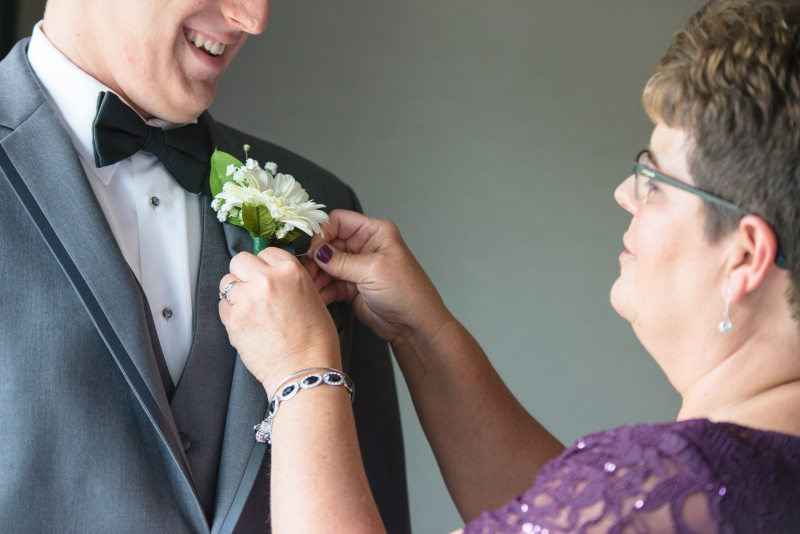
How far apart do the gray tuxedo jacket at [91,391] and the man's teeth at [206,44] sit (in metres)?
0.28

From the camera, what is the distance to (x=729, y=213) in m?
1.41

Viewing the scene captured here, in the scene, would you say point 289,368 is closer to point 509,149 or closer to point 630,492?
point 630,492

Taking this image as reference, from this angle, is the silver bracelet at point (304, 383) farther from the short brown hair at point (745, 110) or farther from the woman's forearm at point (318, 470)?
the short brown hair at point (745, 110)

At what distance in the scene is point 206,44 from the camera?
171 cm

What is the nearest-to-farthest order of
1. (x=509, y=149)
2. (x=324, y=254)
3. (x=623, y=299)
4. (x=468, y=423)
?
(x=623, y=299)
(x=324, y=254)
(x=468, y=423)
(x=509, y=149)

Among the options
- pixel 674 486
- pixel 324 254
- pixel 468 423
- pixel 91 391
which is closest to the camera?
pixel 674 486

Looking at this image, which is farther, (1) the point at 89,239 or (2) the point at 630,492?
(1) the point at 89,239

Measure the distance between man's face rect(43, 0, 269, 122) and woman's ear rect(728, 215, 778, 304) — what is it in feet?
3.04

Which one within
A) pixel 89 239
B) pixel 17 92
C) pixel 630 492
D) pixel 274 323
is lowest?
pixel 630 492

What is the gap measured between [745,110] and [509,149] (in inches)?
126

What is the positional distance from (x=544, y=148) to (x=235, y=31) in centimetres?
303

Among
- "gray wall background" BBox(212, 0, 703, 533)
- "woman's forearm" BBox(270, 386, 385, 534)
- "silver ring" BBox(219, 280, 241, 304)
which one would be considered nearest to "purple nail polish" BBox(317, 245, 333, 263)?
"silver ring" BBox(219, 280, 241, 304)

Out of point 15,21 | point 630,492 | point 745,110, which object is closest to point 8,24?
point 15,21

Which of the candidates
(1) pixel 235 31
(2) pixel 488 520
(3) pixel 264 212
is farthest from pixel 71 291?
(2) pixel 488 520
